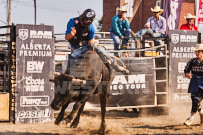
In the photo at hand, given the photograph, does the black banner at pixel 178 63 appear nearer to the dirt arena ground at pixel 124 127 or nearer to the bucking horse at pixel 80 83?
the dirt arena ground at pixel 124 127

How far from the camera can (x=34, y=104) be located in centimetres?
920

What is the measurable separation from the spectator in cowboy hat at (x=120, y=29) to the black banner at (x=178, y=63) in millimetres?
1594

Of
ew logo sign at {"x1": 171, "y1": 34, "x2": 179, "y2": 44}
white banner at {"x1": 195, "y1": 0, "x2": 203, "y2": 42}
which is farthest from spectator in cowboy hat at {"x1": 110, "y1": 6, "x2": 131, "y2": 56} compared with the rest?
white banner at {"x1": 195, "y1": 0, "x2": 203, "y2": 42}

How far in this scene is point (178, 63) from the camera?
10.7m

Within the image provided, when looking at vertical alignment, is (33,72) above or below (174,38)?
below

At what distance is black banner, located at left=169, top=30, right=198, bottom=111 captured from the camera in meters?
10.6

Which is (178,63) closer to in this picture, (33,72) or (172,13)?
(33,72)

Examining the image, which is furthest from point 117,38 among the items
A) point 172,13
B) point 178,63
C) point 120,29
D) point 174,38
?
point 172,13

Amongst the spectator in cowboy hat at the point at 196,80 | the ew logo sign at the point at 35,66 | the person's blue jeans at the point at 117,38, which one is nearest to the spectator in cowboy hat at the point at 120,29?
the person's blue jeans at the point at 117,38

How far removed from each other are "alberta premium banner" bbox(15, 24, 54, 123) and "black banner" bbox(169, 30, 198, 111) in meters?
3.75

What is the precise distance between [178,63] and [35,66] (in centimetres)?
442

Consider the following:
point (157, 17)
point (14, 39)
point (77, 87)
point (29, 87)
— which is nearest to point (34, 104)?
point (29, 87)

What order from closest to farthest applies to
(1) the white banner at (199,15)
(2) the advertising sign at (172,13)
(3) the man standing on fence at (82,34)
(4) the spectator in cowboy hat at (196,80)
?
(3) the man standing on fence at (82,34)
(4) the spectator in cowboy hat at (196,80)
(2) the advertising sign at (172,13)
(1) the white banner at (199,15)

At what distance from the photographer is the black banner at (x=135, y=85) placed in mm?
10133
